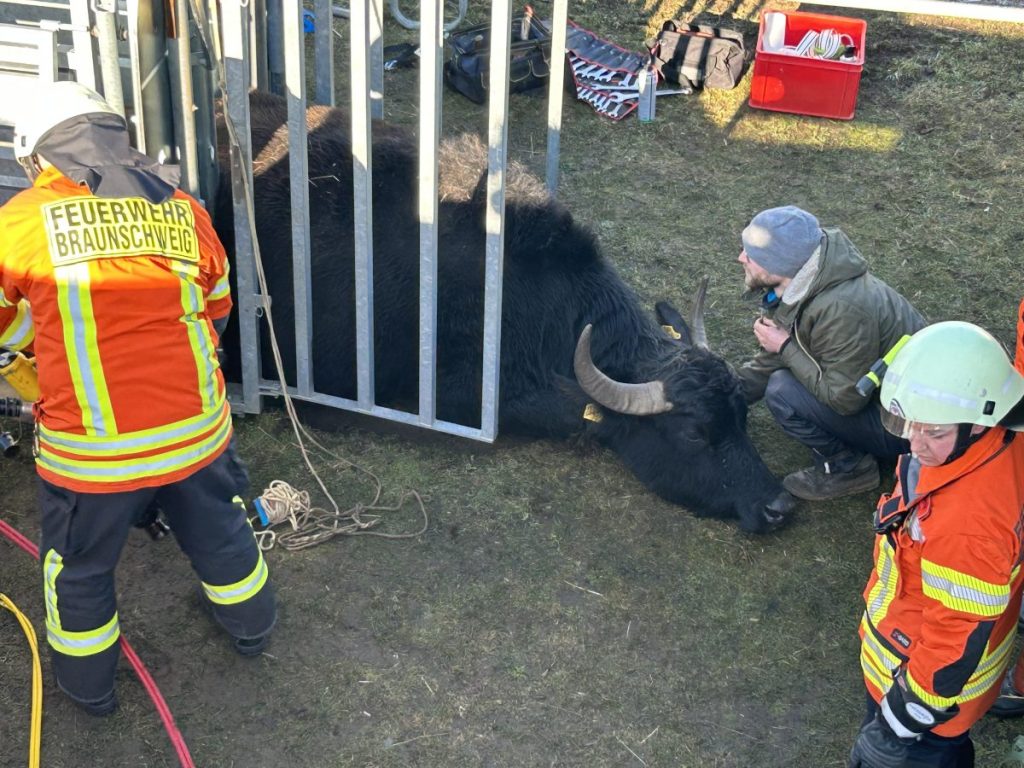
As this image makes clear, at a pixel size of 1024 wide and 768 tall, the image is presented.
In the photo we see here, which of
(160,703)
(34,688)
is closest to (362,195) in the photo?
(160,703)

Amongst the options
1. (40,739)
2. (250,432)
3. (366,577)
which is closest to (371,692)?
(366,577)

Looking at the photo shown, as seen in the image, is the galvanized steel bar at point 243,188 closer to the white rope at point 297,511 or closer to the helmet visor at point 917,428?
the white rope at point 297,511

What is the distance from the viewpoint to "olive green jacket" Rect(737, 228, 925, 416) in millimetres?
5004

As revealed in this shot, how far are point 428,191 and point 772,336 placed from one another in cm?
175

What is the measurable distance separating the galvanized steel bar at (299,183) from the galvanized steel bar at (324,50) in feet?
2.90

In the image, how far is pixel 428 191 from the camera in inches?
201

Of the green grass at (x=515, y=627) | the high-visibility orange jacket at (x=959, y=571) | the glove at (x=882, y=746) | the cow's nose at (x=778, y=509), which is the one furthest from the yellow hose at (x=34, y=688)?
the cow's nose at (x=778, y=509)

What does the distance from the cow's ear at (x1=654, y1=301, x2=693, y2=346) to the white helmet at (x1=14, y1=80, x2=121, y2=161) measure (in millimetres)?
3256

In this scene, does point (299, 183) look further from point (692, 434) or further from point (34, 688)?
point (34, 688)

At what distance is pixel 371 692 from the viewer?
14.8 feet

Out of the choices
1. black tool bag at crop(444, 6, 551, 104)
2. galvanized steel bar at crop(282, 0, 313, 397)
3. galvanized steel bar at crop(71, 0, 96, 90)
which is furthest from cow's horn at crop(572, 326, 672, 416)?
black tool bag at crop(444, 6, 551, 104)

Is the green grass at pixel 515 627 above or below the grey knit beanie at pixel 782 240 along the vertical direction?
below

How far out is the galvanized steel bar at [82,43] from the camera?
4633mm

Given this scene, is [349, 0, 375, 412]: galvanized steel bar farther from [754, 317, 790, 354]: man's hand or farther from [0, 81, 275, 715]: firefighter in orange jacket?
[754, 317, 790, 354]: man's hand
